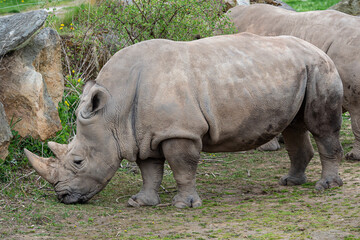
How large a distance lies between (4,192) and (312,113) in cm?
316

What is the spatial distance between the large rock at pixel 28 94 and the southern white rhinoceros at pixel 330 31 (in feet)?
11.4

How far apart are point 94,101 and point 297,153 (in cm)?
248

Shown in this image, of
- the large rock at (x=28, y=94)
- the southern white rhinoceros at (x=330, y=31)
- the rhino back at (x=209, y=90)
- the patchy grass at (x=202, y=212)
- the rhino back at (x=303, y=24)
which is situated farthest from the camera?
the rhino back at (x=303, y=24)

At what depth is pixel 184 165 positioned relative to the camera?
20.2 feet

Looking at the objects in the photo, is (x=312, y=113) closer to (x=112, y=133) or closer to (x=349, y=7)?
(x=112, y=133)

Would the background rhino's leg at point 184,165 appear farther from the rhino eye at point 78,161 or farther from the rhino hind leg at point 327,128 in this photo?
the rhino hind leg at point 327,128

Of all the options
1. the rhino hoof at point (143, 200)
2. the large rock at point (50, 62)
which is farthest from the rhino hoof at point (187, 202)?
the large rock at point (50, 62)

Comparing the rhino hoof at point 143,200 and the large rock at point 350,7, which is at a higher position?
the rhino hoof at point 143,200

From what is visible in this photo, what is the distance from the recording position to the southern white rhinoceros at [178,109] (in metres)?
6.05

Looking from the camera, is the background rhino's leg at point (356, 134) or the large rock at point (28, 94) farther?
the background rhino's leg at point (356, 134)

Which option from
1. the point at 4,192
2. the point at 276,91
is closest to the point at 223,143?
the point at 276,91

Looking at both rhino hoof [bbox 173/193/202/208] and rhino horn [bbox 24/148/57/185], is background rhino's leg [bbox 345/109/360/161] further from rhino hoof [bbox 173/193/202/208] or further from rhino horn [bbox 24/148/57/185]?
rhino horn [bbox 24/148/57/185]

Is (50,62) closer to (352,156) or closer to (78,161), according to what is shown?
(78,161)

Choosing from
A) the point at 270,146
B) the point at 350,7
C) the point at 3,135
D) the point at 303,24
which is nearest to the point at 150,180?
the point at 3,135
